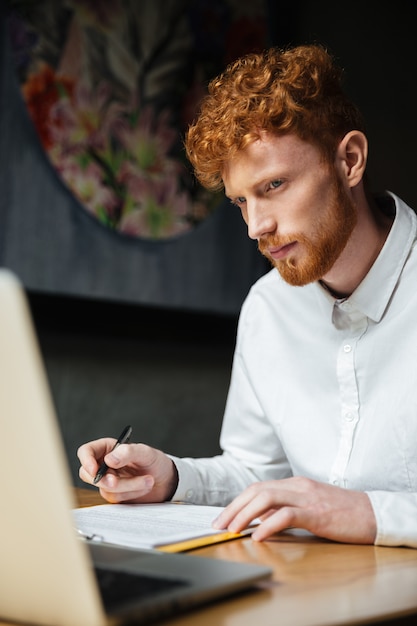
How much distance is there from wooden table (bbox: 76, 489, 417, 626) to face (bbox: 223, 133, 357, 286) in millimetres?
561

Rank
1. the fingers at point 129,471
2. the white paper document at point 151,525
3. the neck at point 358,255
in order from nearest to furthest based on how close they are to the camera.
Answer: the white paper document at point 151,525, the fingers at point 129,471, the neck at point 358,255

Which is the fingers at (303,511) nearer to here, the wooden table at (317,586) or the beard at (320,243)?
the wooden table at (317,586)

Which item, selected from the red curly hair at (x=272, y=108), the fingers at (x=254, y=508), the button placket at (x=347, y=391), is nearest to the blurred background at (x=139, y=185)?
the red curly hair at (x=272, y=108)

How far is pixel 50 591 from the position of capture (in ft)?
2.40

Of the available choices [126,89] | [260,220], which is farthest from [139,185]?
[260,220]

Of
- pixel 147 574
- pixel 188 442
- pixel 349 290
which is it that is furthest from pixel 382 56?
pixel 147 574

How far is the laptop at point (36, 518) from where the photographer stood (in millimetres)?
676

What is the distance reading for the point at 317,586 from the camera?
990mm

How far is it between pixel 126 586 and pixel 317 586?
24 centimetres

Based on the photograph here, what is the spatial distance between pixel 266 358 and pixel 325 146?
481 millimetres

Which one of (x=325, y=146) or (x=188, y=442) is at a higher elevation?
(x=325, y=146)

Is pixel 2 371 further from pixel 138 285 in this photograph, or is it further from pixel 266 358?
pixel 138 285

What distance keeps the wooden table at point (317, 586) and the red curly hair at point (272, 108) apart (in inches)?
30.0

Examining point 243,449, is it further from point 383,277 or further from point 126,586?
point 126,586
